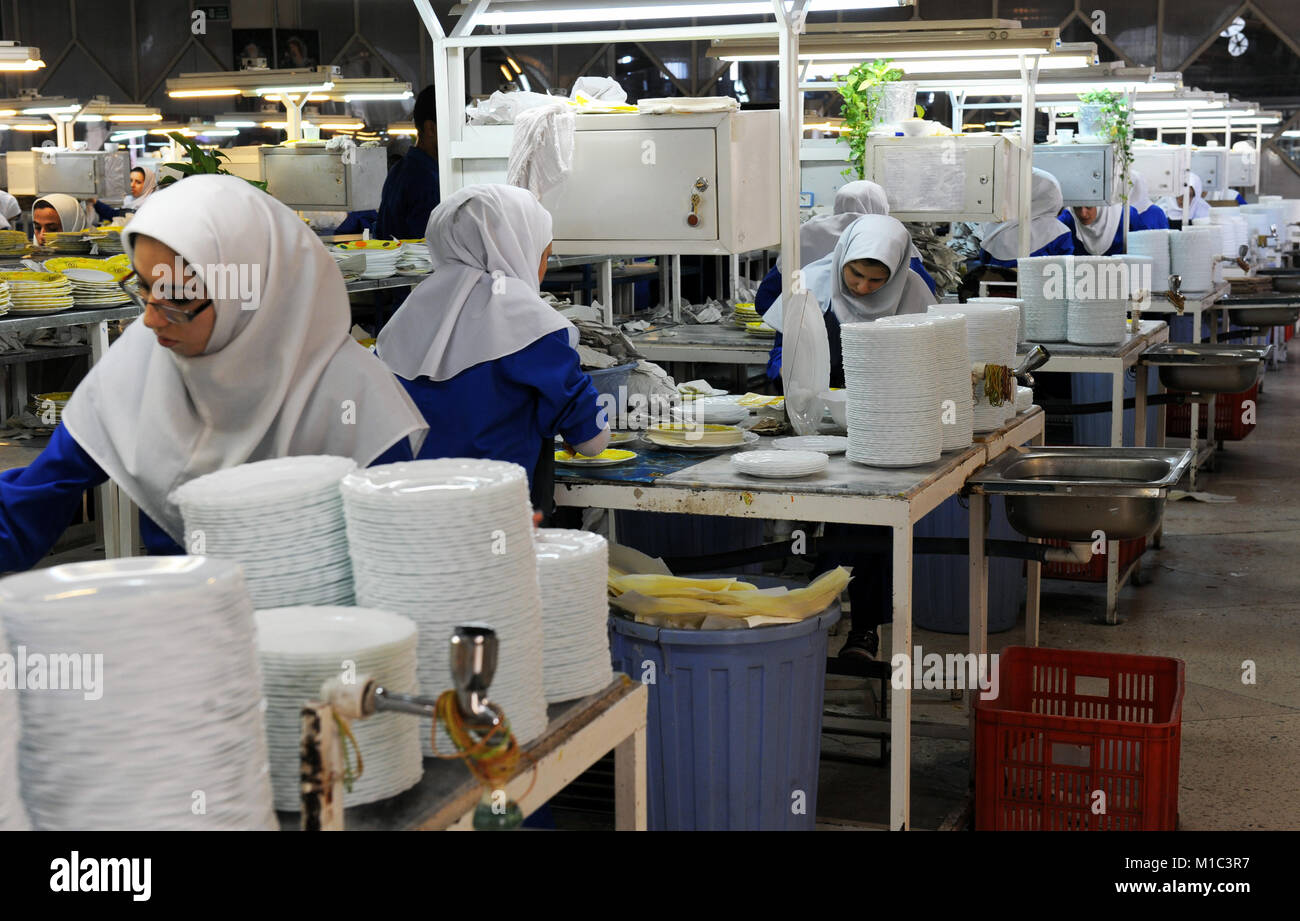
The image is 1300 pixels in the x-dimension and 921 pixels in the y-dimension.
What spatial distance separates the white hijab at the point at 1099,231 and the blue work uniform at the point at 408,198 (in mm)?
3997

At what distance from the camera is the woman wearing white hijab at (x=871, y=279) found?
173 inches

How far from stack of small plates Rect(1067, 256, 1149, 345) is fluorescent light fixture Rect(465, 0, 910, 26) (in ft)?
5.55

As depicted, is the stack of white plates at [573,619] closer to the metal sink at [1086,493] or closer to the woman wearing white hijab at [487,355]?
the woman wearing white hijab at [487,355]

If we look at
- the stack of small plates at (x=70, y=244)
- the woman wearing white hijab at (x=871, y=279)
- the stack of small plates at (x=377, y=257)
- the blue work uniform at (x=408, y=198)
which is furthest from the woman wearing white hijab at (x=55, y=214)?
the woman wearing white hijab at (x=871, y=279)

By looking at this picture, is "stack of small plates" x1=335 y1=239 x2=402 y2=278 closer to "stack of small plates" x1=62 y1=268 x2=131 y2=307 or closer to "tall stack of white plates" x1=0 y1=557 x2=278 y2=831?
"stack of small plates" x1=62 y1=268 x2=131 y2=307

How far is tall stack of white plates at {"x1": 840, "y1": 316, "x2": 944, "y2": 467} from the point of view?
9.98 feet

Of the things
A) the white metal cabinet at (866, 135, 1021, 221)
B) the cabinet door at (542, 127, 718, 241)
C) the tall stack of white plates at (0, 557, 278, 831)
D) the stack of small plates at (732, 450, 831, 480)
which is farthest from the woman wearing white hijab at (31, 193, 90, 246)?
the tall stack of white plates at (0, 557, 278, 831)

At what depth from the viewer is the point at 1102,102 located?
7113mm
